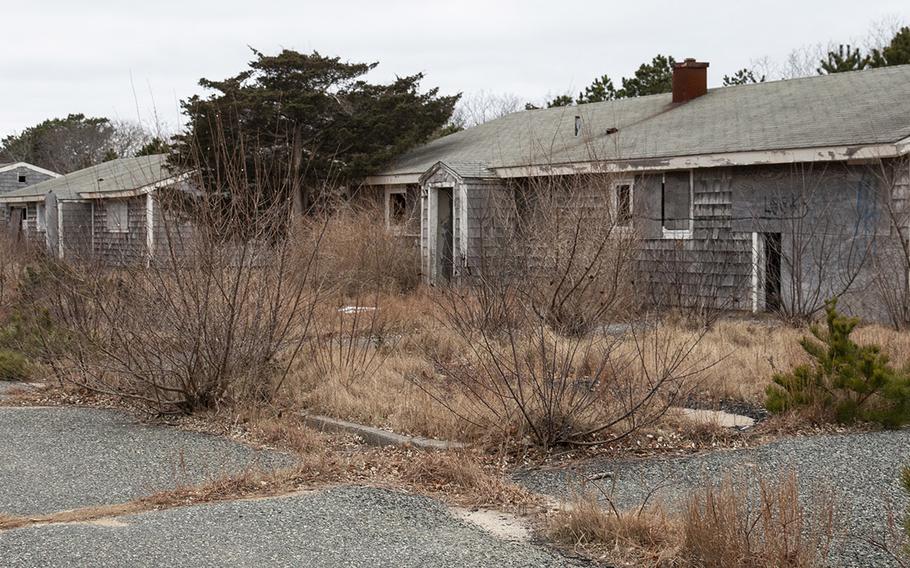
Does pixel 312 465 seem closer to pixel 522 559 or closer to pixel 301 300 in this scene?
pixel 522 559

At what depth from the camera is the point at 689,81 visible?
21.7m

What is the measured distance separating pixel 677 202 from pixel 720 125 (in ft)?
6.08

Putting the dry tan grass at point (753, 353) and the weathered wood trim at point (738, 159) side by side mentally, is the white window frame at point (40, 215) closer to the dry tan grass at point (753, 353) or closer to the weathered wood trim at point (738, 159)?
the weathered wood trim at point (738, 159)

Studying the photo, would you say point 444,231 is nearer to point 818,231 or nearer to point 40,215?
point 818,231

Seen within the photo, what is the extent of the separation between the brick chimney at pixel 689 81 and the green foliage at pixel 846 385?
1381 cm

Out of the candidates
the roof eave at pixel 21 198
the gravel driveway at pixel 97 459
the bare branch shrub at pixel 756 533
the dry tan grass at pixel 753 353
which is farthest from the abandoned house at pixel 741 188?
the roof eave at pixel 21 198

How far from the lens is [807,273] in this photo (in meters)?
15.4

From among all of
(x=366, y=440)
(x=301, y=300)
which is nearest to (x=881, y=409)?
(x=366, y=440)

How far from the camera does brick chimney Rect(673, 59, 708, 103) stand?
851 inches

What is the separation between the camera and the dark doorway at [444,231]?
20.8 m

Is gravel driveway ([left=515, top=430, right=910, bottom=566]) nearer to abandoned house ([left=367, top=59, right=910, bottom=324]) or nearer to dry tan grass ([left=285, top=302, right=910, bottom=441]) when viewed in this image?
dry tan grass ([left=285, top=302, right=910, bottom=441])

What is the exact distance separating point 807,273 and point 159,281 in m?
10.1

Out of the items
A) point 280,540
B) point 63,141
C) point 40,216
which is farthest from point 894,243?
point 63,141

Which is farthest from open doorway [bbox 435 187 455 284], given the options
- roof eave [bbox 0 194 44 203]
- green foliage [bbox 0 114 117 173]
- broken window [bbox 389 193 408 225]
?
green foliage [bbox 0 114 117 173]
